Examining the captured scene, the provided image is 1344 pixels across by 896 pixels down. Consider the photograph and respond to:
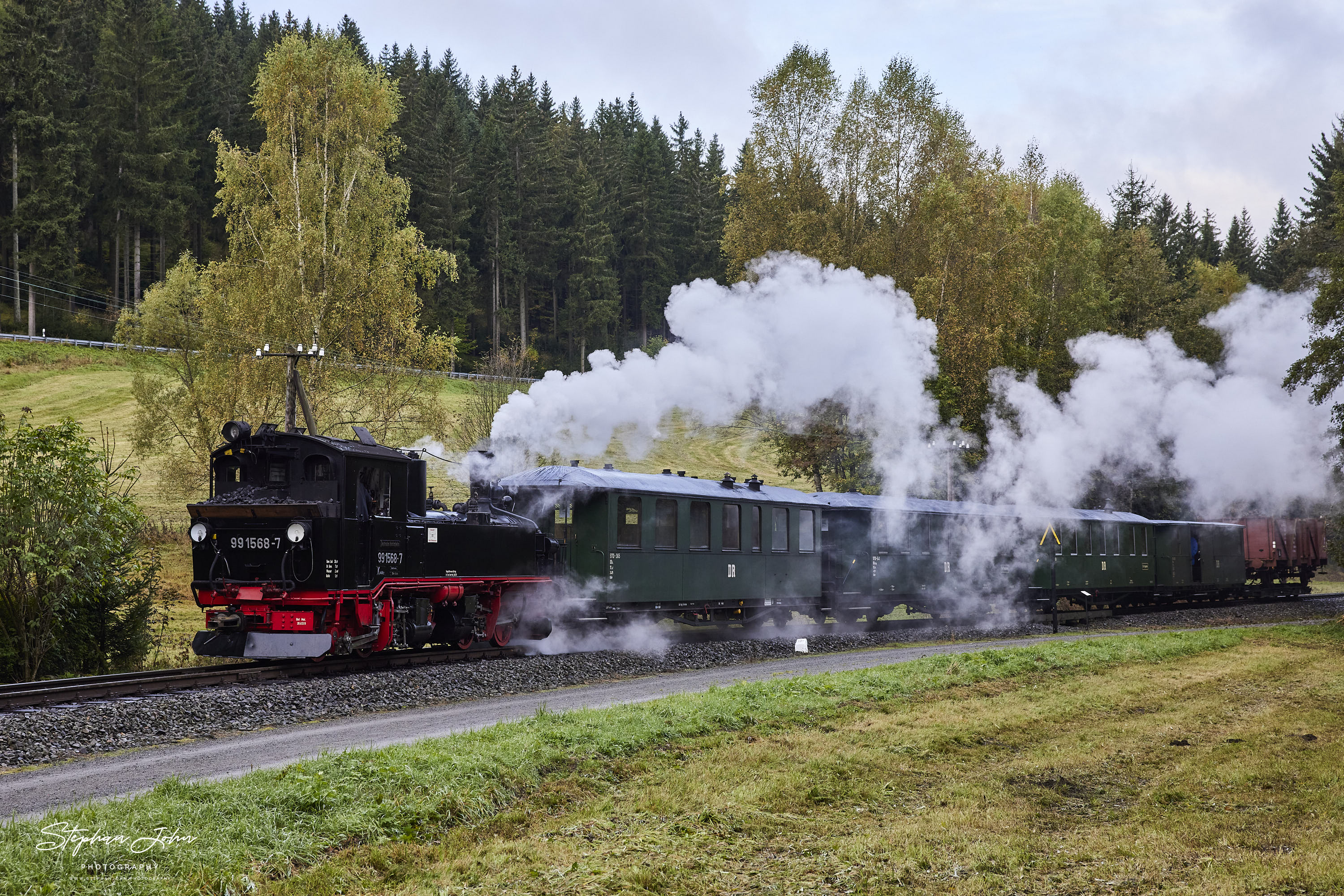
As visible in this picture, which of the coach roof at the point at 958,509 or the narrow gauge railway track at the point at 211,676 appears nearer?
the narrow gauge railway track at the point at 211,676

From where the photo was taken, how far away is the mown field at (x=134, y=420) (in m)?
35.5

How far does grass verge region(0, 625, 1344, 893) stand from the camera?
616 cm

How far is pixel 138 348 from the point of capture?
35844 mm

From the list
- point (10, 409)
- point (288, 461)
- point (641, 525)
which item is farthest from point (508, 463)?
point (10, 409)

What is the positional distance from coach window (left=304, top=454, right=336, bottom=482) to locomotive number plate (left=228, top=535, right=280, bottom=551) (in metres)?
0.95

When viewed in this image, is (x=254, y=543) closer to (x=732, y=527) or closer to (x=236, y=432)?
(x=236, y=432)

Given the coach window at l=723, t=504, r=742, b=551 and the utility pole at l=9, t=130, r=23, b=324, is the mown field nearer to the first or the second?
the utility pole at l=9, t=130, r=23, b=324

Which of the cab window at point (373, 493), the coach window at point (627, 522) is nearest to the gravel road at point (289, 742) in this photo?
the coach window at point (627, 522)

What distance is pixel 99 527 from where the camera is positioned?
14742 millimetres

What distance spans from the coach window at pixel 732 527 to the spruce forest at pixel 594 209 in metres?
12.7

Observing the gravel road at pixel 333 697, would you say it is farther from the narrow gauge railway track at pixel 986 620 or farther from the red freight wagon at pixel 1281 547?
the red freight wagon at pixel 1281 547

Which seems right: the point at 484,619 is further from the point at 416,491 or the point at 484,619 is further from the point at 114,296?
the point at 114,296

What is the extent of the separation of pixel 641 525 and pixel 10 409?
115ft

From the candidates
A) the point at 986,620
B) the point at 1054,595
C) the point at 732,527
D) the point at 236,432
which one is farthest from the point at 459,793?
the point at 986,620
